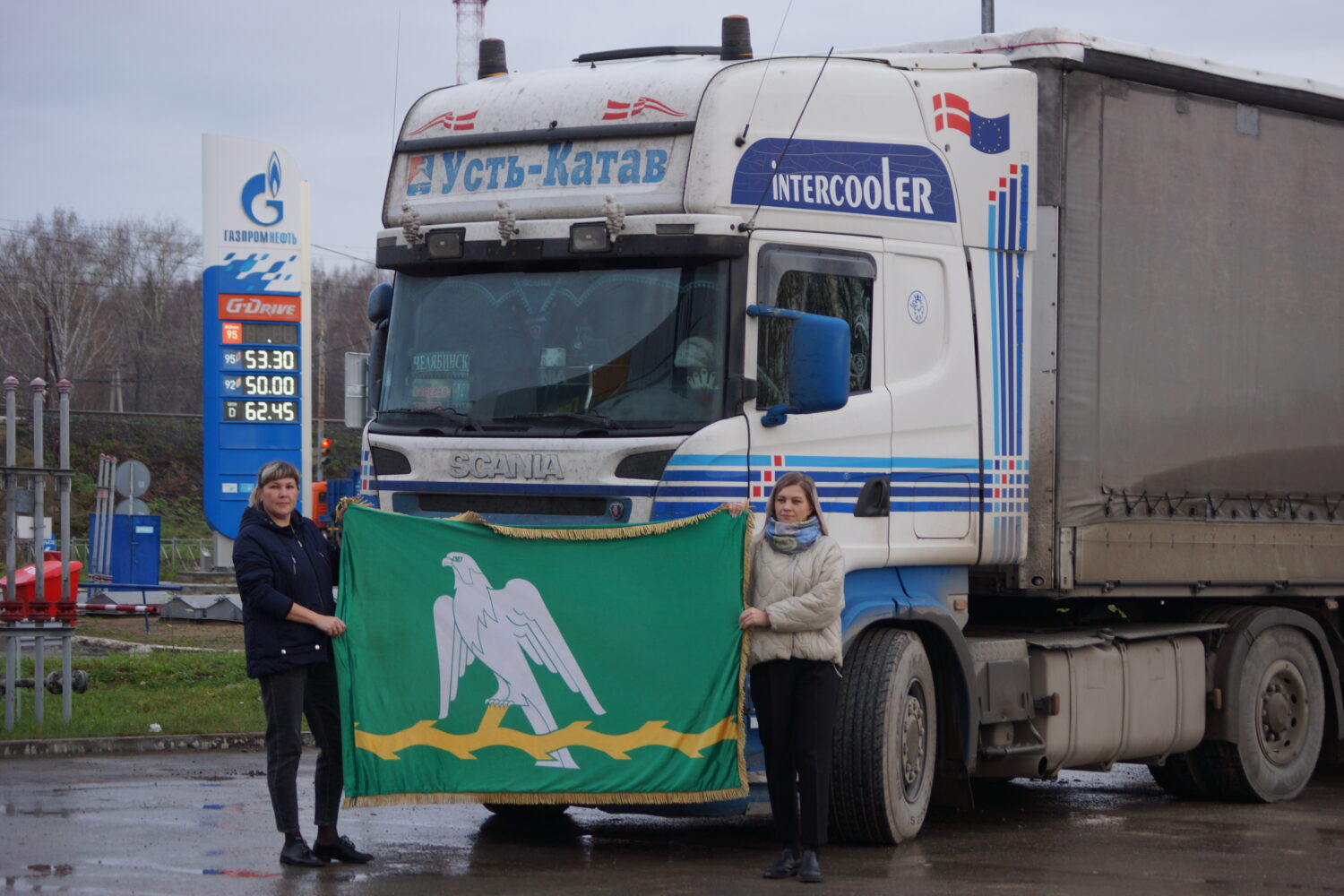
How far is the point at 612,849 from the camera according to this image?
388 inches

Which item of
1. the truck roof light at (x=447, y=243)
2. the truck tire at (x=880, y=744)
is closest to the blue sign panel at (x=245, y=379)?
the truck roof light at (x=447, y=243)

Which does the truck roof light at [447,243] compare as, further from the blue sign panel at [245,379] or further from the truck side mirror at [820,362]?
the blue sign panel at [245,379]

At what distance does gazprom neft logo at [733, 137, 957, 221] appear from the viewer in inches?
380

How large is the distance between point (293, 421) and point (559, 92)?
23806 millimetres

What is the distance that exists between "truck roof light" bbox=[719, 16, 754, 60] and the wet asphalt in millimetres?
4126

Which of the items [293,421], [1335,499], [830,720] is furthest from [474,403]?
[293,421]

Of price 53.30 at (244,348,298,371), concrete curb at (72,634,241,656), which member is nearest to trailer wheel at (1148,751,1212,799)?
concrete curb at (72,634,241,656)

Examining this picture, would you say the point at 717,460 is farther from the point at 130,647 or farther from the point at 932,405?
the point at 130,647

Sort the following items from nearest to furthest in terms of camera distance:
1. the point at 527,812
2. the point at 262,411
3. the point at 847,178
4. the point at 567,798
Answer: the point at 567,798 < the point at 847,178 < the point at 527,812 < the point at 262,411

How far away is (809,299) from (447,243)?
1896mm

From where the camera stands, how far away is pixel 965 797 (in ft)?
35.0

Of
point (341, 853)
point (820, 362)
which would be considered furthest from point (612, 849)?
point (820, 362)

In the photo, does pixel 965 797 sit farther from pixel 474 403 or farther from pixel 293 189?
pixel 293 189

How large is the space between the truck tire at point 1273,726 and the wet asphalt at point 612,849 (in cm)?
19
